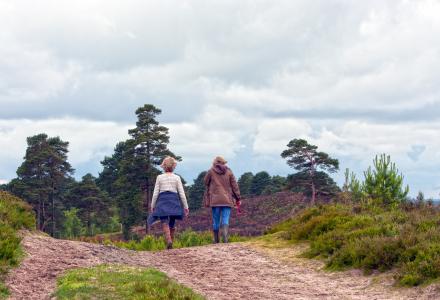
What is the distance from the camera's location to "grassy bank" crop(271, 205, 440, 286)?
10.8 meters

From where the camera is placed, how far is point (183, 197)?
1673 cm

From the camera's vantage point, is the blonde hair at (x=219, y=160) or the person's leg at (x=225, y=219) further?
the blonde hair at (x=219, y=160)

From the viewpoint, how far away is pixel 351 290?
10.7 metres

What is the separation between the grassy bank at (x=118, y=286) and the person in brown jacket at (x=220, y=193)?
661cm

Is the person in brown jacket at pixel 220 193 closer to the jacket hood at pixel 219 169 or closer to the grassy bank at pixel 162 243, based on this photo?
the jacket hood at pixel 219 169

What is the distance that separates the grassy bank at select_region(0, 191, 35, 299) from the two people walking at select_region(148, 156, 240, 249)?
3.36 meters

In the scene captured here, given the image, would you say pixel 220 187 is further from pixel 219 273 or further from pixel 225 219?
pixel 219 273

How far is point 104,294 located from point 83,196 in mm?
52975

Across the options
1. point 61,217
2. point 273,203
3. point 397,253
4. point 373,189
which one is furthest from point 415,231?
point 61,217

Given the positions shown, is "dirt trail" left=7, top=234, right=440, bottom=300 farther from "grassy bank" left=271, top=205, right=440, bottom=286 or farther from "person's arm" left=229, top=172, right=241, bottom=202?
"person's arm" left=229, top=172, right=241, bottom=202

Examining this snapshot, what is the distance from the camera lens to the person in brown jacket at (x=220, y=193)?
57.2 ft

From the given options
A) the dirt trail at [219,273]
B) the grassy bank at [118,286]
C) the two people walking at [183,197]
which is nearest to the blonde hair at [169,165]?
the two people walking at [183,197]

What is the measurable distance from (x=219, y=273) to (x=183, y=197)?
4787mm

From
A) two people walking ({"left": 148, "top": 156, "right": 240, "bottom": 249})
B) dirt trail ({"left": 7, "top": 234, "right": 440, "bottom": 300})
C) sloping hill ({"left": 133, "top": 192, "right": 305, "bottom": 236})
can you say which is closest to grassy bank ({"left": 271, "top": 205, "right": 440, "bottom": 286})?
dirt trail ({"left": 7, "top": 234, "right": 440, "bottom": 300})
